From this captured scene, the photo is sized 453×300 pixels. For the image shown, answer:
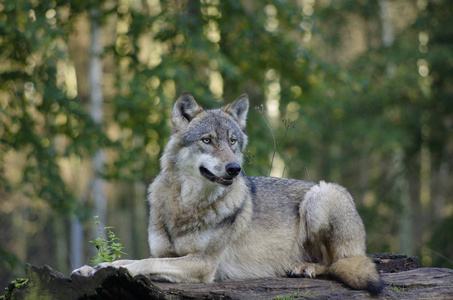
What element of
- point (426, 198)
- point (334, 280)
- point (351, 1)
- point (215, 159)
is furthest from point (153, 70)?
point (426, 198)

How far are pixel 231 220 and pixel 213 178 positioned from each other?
0.61m

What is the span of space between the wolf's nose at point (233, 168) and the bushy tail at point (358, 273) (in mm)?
1594

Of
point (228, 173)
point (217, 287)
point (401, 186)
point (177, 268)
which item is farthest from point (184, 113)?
point (401, 186)

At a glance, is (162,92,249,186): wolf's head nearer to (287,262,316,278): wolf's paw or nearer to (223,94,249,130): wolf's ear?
(223,94,249,130): wolf's ear

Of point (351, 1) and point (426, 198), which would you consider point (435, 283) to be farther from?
point (426, 198)

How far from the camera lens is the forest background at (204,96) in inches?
426

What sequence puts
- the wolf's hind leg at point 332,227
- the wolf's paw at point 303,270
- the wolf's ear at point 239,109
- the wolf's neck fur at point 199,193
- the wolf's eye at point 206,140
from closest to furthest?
the wolf's neck fur at point 199,193, the wolf's eye at point 206,140, the wolf's paw at point 303,270, the wolf's hind leg at point 332,227, the wolf's ear at point 239,109

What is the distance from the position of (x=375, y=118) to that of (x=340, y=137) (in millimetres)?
2010

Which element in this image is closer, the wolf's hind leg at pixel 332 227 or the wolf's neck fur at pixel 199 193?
the wolf's neck fur at pixel 199 193

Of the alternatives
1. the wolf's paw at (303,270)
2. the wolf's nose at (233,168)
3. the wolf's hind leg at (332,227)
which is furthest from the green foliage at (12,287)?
the wolf's hind leg at (332,227)

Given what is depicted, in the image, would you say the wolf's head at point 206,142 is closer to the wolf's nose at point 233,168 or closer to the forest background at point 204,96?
the wolf's nose at point 233,168

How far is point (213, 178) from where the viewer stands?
576cm

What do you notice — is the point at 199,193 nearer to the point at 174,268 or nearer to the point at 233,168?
the point at 233,168

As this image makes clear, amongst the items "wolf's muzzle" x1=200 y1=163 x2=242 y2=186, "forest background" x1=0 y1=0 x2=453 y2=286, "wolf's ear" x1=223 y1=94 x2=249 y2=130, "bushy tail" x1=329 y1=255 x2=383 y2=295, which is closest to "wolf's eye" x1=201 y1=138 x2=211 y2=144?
"wolf's muzzle" x1=200 y1=163 x2=242 y2=186
